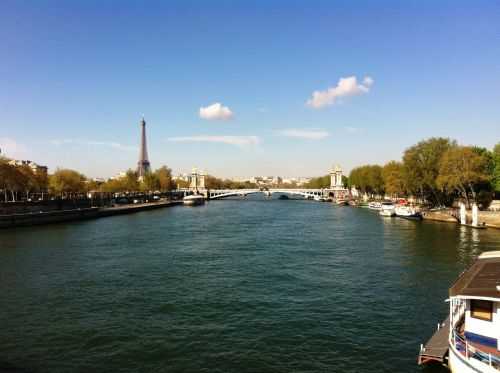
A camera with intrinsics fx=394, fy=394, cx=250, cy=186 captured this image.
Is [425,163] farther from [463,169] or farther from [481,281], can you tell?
[481,281]

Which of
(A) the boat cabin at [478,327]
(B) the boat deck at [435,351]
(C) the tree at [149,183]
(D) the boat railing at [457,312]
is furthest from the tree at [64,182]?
(A) the boat cabin at [478,327]

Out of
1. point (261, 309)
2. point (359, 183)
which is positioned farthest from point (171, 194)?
point (261, 309)

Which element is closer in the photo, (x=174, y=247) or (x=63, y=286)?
(x=63, y=286)

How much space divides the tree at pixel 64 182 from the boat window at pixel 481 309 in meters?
63.7

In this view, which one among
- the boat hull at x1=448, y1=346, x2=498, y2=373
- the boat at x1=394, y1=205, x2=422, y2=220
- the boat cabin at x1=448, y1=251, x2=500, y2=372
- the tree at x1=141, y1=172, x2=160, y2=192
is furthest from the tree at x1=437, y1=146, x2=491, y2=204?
the tree at x1=141, y1=172, x2=160, y2=192

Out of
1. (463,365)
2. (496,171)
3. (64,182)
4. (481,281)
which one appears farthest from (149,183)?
(463,365)

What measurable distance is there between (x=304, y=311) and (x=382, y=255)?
41.3 feet

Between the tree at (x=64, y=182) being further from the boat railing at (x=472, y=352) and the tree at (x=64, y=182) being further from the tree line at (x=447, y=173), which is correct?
the boat railing at (x=472, y=352)

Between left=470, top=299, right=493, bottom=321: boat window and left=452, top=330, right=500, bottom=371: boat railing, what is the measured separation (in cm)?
65

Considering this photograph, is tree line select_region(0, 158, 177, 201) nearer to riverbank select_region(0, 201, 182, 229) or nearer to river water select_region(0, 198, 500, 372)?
riverbank select_region(0, 201, 182, 229)

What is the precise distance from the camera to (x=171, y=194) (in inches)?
4621

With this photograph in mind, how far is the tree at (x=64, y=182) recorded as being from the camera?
6291cm

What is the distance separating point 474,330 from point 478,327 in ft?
0.42

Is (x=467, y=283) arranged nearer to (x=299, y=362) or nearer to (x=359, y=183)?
(x=299, y=362)
